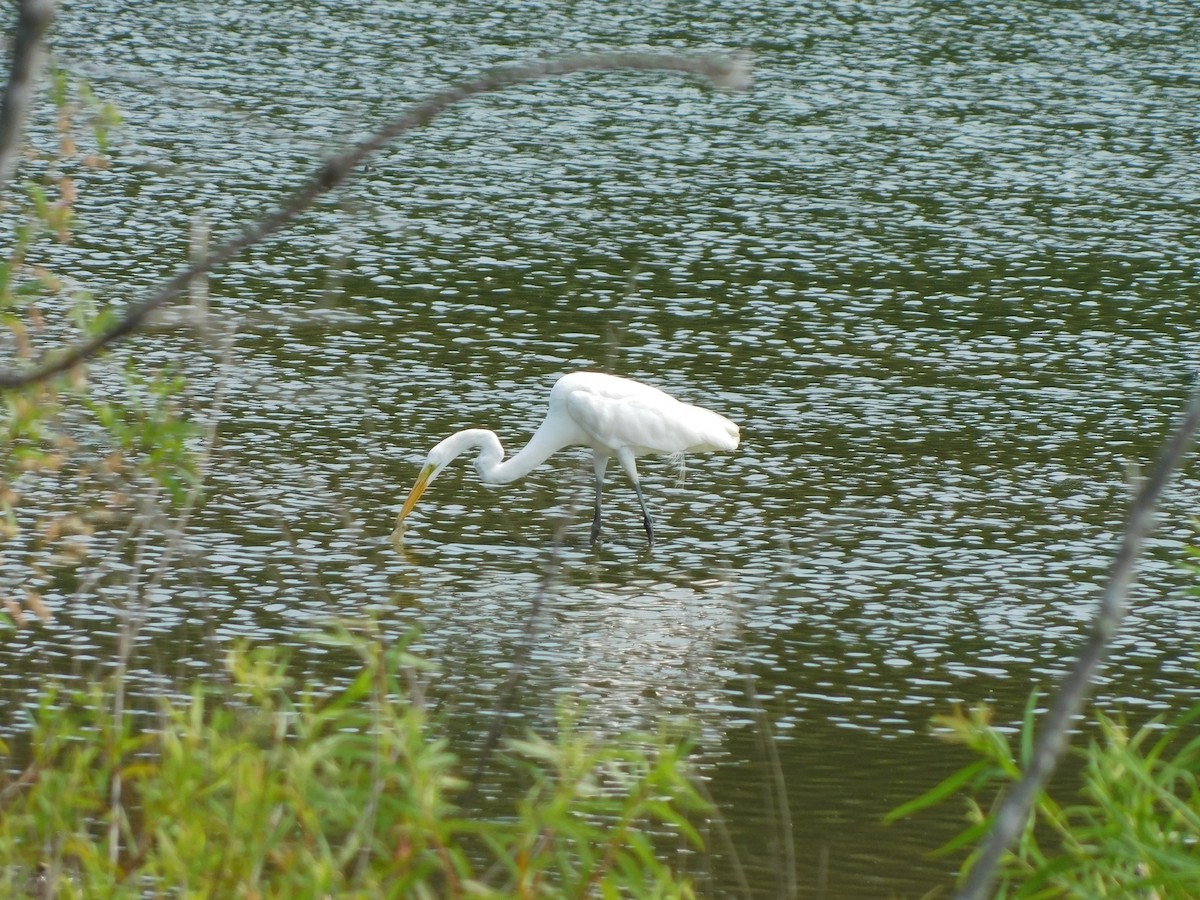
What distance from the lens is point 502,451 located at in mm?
12805

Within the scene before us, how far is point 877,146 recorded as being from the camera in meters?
27.1

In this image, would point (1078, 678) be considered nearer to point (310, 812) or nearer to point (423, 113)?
point (423, 113)

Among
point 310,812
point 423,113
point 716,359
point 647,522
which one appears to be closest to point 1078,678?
point 423,113

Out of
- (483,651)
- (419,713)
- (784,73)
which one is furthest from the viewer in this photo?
(784,73)

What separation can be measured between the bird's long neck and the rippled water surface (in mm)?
354

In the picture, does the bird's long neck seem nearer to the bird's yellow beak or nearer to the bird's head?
the bird's head

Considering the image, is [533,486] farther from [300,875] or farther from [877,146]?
[877,146]

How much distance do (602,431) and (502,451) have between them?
2.21 ft

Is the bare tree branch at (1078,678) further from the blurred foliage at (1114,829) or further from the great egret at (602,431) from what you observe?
the great egret at (602,431)

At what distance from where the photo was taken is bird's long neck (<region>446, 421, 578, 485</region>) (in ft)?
41.3

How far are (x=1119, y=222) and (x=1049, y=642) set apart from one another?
13480 millimetres

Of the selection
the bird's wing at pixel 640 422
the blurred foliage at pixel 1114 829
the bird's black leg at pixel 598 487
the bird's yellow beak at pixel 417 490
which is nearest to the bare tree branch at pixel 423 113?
the blurred foliage at pixel 1114 829

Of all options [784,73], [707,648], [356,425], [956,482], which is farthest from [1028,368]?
[784,73]

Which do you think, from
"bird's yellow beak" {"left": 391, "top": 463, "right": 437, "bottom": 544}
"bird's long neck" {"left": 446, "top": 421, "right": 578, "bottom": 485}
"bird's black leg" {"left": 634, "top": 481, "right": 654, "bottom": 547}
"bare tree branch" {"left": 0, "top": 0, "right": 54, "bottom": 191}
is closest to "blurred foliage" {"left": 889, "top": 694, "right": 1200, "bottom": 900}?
"bare tree branch" {"left": 0, "top": 0, "right": 54, "bottom": 191}
